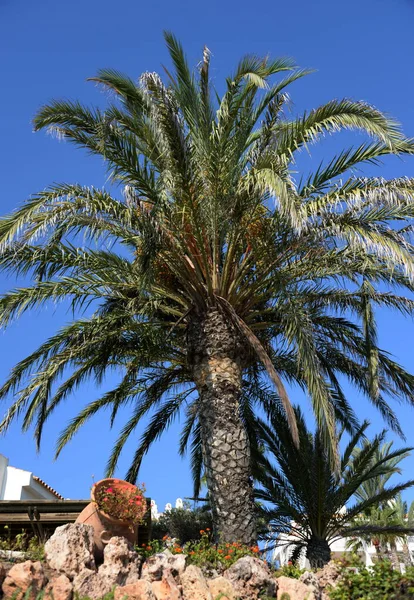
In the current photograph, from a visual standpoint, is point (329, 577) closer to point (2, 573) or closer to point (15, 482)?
point (2, 573)

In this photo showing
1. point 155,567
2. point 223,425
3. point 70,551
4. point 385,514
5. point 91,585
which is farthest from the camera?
point 385,514

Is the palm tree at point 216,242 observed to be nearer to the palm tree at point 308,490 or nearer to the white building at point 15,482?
the palm tree at point 308,490

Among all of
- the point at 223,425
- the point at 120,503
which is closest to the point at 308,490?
the point at 223,425

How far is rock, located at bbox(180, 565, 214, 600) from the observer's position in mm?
7492

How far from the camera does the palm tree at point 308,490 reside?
1520 centimetres

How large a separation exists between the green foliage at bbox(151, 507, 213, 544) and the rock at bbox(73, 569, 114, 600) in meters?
8.03

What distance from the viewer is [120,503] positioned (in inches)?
353

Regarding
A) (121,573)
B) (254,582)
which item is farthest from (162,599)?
(254,582)

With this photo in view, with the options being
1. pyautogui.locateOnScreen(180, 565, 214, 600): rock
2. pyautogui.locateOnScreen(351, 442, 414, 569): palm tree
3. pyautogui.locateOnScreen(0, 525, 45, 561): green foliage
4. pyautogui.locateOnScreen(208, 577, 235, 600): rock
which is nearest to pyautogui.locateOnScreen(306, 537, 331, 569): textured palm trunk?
pyautogui.locateOnScreen(0, 525, 45, 561): green foliage

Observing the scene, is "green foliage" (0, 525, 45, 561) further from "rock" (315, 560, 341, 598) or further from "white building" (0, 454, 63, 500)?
"white building" (0, 454, 63, 500)

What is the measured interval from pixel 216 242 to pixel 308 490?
690 cm

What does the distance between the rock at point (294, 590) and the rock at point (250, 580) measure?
0.10 meters

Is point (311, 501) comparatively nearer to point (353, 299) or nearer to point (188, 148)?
point (353, 299)

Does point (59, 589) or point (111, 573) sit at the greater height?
point (111, 573)
